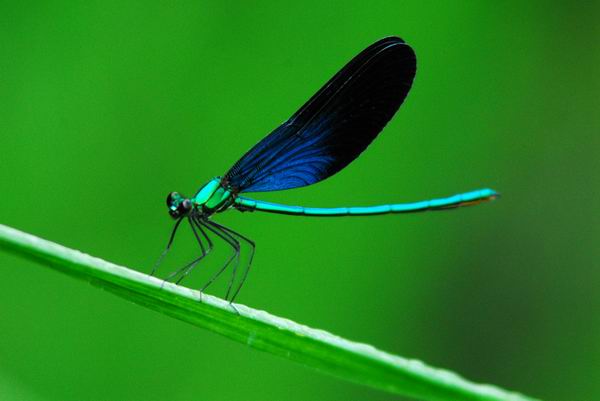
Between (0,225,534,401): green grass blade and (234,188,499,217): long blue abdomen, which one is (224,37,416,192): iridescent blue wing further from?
(0,225,534,401): green grass blade

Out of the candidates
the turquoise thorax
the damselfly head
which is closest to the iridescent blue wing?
the turquoise thorax

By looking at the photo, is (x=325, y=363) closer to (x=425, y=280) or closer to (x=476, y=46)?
(x=425, y=280)

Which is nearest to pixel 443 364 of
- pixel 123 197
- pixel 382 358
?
pixel 123 197

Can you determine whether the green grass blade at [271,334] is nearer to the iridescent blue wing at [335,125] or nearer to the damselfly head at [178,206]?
the damselfly head at [178,206]

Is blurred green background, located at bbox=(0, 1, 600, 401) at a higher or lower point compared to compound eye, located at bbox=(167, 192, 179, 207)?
A: higher

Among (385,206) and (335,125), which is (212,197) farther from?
(385,206)

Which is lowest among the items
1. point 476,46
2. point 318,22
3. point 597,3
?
point 318,22
